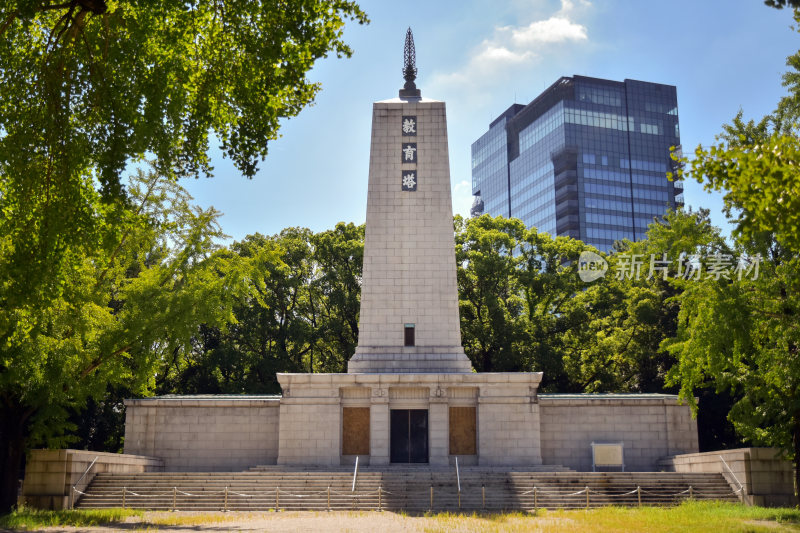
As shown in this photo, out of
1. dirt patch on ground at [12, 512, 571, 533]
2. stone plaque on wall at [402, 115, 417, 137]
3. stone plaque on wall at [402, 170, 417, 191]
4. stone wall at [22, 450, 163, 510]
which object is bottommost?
dirt patch on ground at [12, 512, 571, 533]

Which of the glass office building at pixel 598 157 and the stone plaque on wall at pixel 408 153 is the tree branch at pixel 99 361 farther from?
the glass office building at pixel 598 157

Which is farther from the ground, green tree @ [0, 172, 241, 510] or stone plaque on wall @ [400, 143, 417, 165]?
stone plaque on wall @ [400, 143, 417, 165]

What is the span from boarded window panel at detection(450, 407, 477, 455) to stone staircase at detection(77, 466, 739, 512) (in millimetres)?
3189

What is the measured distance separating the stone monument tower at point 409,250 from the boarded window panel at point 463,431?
1659 millimetres

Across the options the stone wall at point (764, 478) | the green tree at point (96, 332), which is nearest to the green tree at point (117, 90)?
the green tree at point (96, 332)

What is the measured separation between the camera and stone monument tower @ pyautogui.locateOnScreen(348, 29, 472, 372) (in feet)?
84.7

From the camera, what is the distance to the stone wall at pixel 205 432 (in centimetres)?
2542

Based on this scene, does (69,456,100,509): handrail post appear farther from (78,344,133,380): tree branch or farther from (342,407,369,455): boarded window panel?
(342,407,369,455): boarded window panel

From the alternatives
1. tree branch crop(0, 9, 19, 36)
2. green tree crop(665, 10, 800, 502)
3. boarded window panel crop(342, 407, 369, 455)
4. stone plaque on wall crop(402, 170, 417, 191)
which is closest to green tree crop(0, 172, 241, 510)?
tree branch crop(0, 9, 19, 36)

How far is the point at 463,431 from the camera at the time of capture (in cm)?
2439

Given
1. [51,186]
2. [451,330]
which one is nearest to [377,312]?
[451,330]

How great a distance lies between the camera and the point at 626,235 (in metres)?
88.5

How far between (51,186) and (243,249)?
2298 centimetres

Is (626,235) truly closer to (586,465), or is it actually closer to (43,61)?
(586,465)
